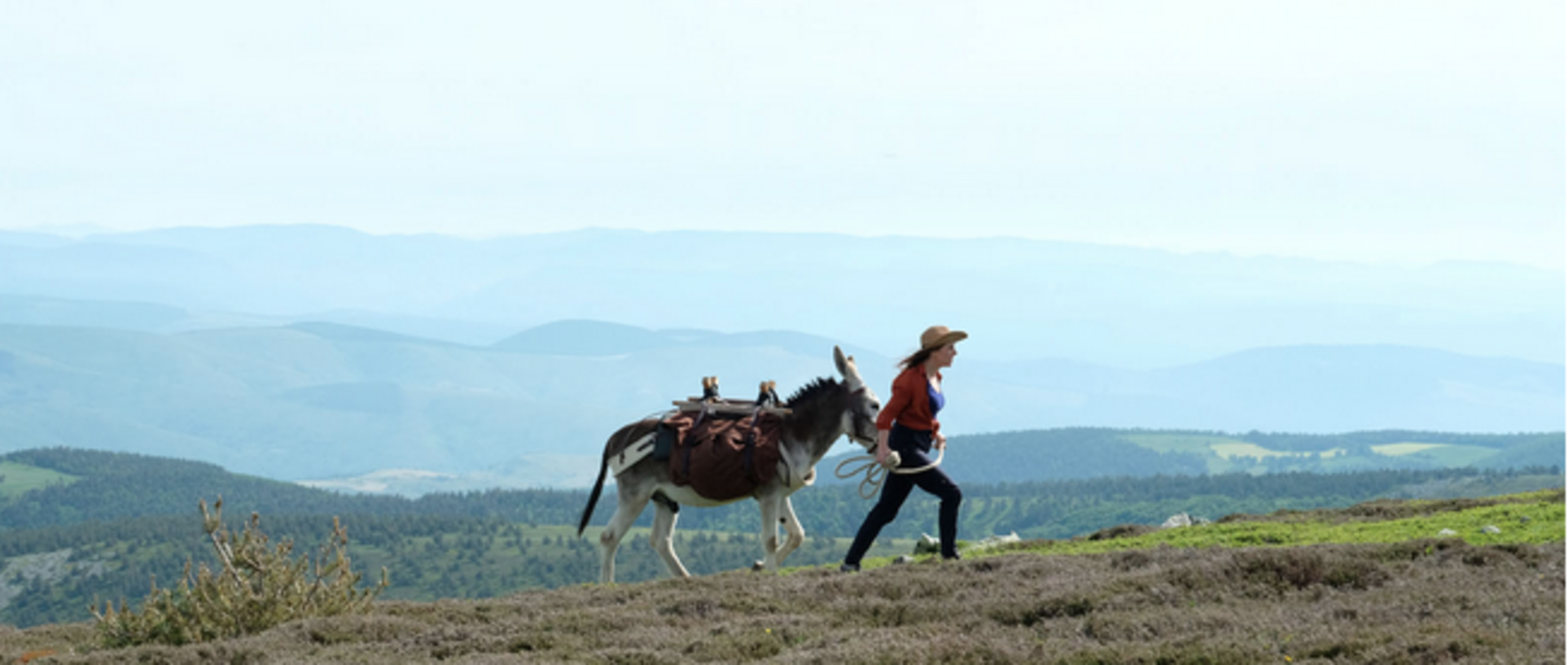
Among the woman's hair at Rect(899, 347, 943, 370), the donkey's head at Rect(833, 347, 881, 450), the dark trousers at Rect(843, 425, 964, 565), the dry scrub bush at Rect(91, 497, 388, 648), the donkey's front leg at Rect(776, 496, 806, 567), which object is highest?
the woman's hair at Rect(899, 347, 943, 370)

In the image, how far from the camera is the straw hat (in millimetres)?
16625

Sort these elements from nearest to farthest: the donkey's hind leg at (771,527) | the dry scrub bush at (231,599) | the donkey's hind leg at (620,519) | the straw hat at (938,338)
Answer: the dry scrub bush at (231,599) → the straw hat at (938,338) → the donkey's hind leg at (771,527) → the donkey's hind leg at (620,519)

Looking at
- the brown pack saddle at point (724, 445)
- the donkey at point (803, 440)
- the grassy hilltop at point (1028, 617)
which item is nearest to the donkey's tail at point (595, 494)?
the donkey at point (803, 440)

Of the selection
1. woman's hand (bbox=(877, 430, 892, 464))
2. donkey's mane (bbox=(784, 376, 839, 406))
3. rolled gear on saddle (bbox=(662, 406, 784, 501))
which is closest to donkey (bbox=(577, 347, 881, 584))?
donkey's mane (bbox=(784, 376, 839, 406))

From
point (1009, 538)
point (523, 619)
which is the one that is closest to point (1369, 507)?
point (1009, 538)

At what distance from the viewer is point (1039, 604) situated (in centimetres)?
1351

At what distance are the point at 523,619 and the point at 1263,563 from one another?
8057 mm

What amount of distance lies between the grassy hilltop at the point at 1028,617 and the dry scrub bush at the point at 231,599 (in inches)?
24.3

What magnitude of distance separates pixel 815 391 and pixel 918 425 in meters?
3.40

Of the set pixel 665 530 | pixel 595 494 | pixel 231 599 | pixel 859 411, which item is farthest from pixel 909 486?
pixel 595 494

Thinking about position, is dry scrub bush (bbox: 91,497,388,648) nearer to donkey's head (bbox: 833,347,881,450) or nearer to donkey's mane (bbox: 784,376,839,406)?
donkey's mane (bbox: 784,376,839,406)

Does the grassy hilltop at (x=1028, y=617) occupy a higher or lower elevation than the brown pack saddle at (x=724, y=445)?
lower

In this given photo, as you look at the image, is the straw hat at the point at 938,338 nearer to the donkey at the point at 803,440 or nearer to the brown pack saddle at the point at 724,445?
the donkey at the point at 803,440

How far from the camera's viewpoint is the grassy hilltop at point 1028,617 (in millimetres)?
10672
